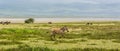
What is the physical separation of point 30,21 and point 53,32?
63.6 metres

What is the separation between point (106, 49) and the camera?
80.4ft

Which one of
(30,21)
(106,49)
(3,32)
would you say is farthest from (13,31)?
(30,21)

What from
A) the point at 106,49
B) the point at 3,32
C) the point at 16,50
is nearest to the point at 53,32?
the point at 3,32

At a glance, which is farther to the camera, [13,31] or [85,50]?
[13,31]

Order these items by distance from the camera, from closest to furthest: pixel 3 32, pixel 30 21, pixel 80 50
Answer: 1. pixel 80 50
2. pixel 3 32
3. pixel 30 21

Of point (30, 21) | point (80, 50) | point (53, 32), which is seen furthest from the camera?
point (30, 21)

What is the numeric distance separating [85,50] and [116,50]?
200 cm

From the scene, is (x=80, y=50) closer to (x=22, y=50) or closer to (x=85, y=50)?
(x=85, y=50)

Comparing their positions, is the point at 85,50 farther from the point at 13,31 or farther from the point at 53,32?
the point at 13,31

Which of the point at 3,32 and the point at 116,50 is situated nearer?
the point at 116,50

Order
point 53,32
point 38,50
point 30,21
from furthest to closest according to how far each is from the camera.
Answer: point 30,21 < point 53,32 < point 38,50

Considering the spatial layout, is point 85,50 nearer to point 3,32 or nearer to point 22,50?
point 22,50

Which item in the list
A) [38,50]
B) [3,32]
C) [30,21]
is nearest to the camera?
[38,50]

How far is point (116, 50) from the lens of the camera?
2361 centimetres
